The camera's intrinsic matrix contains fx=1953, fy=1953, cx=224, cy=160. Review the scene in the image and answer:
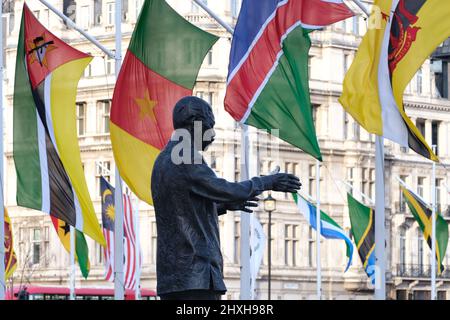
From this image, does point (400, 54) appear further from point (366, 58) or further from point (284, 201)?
point (284, 201)

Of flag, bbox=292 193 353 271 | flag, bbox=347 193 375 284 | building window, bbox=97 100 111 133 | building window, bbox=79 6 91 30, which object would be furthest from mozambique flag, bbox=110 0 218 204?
building window, bbox=79 6 91 30

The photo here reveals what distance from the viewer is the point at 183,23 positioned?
1233 inches

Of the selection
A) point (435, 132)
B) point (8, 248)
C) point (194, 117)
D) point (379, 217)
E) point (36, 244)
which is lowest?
point (194, 117)

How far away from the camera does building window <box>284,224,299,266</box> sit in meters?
89.9

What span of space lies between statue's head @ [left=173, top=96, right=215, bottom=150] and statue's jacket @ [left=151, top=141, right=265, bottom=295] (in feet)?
0.58

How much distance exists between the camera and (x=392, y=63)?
24219mm

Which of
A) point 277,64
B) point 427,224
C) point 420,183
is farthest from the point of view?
point 420,183

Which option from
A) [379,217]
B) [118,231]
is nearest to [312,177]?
[118,231]

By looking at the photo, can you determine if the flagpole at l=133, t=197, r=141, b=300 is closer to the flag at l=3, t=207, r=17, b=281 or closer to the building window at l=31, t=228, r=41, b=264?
the flag at l=3, t=207, r=17, b=281

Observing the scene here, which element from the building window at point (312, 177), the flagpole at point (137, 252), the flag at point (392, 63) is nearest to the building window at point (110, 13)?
the building window at point (312, 177)

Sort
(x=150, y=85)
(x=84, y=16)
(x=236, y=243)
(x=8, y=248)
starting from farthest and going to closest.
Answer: (x=84, y=16) < (x=236, y=243) < (x=8, y=248) < (x=150, y=85)

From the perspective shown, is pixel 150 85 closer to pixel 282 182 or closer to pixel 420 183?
pixel 282 182

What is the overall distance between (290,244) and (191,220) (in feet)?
253
